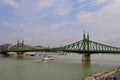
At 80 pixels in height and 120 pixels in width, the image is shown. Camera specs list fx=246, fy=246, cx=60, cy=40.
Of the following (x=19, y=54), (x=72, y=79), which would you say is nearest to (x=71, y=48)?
(x=19, y=54)

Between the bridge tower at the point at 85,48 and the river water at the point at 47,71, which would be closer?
the river water at the point at 47,71

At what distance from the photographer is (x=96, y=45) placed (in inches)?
4144

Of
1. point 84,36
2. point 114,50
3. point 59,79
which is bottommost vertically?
point 59,79

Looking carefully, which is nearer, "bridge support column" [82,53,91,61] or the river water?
the river water

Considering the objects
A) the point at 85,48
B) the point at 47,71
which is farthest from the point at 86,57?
the point at 47,71

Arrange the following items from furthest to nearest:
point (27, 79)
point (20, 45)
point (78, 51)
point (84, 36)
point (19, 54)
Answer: point (20, 45)
point (19, 54)
point (84, 36)
point (78, 51)
point (27, 79)

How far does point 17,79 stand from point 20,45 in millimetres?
145759

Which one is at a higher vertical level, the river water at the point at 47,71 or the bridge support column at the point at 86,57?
the bridge support column at the point at 86,57

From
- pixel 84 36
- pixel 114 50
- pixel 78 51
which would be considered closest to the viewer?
pixel 114 50

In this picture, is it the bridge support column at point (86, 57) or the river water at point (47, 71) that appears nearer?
the river water at point (47, 71)

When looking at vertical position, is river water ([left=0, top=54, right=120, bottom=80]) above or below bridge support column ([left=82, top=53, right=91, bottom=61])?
below

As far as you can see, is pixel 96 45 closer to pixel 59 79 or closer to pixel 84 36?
pixel 84 36

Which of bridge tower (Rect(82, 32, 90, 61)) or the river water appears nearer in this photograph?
the river water

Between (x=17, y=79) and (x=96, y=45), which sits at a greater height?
(x=96, y=45)
